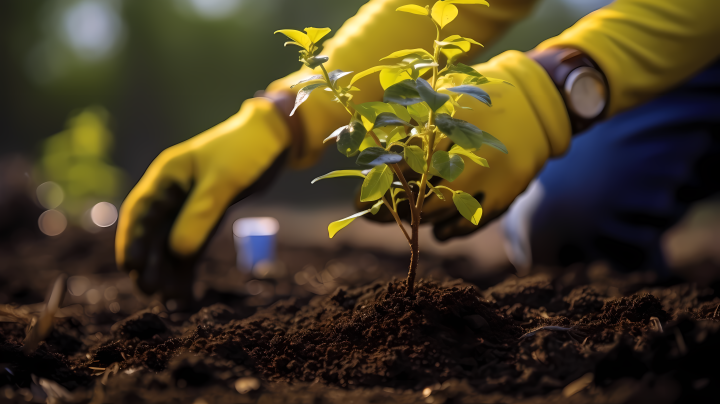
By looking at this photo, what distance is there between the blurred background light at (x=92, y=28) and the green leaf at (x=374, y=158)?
217 inches

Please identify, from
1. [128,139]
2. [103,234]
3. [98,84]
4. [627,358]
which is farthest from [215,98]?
[627,358]

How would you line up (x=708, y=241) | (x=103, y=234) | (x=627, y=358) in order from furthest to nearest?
(x=103, y=234) < (x=708, y=241) < (x=627, y=358)

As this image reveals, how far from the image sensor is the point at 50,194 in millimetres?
3695

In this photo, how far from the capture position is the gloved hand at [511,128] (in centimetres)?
108

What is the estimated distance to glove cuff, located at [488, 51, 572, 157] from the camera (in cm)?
109

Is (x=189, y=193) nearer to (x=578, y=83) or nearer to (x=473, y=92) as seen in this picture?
(x=473, y=92)

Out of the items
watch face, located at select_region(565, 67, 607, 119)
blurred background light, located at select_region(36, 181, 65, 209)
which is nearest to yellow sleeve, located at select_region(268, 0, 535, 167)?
watch face, located at select_region(565, 67, 607, 119)

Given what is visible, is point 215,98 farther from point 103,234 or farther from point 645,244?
point 645,244

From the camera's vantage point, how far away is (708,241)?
2.26 meters

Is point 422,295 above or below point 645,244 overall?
above

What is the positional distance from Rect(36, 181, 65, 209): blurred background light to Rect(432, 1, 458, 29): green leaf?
388cm

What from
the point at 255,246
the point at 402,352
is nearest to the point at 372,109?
the point at 402,352

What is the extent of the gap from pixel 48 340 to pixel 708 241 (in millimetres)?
2655

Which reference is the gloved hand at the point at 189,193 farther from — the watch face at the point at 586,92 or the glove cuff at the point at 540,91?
the watch face at the point at 586,92
